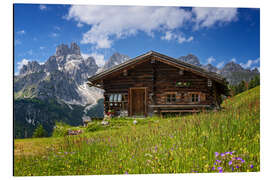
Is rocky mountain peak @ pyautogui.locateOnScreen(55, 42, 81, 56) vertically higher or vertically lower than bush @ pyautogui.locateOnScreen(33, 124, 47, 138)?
higher

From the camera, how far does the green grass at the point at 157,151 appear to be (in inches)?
172

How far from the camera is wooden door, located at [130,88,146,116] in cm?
1088

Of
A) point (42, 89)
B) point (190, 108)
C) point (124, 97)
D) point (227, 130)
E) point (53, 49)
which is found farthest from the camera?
point (124, 97)

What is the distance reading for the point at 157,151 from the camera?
15.3 ft

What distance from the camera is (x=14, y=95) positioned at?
17.3ft

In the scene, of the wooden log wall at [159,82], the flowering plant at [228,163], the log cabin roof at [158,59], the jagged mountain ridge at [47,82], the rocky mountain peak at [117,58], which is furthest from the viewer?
the wooden log wall at [159,82]

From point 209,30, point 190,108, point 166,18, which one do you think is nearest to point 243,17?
point 209,30

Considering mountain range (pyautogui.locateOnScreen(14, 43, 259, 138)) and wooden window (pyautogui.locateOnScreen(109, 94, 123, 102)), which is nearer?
mountain range (pyautogui.locateOnScreen(14, 43, 259, 138))

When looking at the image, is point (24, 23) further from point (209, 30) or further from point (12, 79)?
point (209, 30)

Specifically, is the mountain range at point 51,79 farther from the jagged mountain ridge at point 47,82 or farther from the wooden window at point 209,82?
the wooden window at point 209,82

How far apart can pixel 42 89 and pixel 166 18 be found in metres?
4.24

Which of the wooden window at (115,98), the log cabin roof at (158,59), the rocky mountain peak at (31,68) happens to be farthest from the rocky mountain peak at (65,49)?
the wooden window at (115,98)

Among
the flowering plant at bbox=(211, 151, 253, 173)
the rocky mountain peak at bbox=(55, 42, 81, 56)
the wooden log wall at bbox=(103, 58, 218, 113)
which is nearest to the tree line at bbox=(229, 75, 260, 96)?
the flowering plant at bbox=(211, 151, 253, 173)

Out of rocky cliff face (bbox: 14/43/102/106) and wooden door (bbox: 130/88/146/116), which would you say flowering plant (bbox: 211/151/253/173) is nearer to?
rocky cliff face (bbox: 14/43/102/106)
